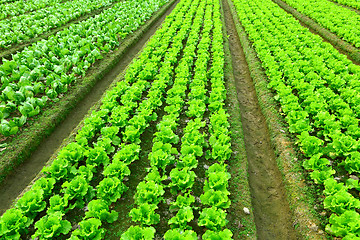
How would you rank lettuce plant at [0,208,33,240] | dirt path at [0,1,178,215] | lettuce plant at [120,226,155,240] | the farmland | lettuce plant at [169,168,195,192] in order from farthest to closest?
A: dirt path at [0,1,178,215] < lettuce plant at [169,168,195,192] < the farmland < lettuce plant at [0,208,33,240] < lettuce plant at [120,226,155,240]

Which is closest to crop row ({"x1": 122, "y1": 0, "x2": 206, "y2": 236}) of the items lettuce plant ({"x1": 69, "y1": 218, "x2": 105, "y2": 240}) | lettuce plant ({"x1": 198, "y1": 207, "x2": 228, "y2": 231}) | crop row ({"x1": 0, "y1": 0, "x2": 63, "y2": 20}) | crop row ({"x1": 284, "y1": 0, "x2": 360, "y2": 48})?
lettuce plant ({"x1": 198, "y1": 207, "x2": 228, "y2": 231})

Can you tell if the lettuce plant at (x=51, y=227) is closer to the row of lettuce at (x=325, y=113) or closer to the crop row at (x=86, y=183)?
the crop row at (x=86, y=183)

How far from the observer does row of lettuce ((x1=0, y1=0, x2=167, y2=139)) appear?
334 inches

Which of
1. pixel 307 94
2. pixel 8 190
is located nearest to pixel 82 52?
pixel 8 190

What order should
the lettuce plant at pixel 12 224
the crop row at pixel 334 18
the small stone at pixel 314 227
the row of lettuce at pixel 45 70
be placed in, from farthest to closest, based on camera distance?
the crop row at pixel 334 18, the row of lettuce at pixel 45 70, the small stone at pixel 314 227, the lettuce plant at pixel 12 224

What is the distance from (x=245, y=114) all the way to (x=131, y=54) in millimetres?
9913

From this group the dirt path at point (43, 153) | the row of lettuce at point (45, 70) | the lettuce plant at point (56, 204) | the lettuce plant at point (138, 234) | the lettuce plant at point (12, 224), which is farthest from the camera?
the row of lettuce at point (45, 70)

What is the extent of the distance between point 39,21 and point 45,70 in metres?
Answer: 10.1

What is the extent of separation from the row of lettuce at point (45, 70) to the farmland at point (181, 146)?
0.24ft

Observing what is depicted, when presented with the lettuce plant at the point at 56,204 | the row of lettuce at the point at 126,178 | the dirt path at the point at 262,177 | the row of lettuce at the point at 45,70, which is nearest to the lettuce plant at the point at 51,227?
the row of lettuce at the point at 126,178

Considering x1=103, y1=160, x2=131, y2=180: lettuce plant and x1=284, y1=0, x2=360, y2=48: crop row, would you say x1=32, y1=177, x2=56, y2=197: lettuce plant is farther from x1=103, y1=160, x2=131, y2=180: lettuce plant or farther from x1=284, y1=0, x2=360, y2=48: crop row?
x1=284, y1=0, x2=360, y2=48: crop row

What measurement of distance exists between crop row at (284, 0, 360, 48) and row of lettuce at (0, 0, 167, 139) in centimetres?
1641

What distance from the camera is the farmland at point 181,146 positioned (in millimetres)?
5145

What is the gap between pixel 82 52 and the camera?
1247cm
